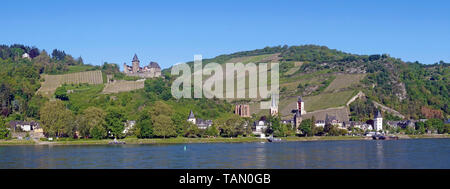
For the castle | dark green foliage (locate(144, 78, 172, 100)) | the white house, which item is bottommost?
the white house

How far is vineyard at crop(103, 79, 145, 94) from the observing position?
12450 cm

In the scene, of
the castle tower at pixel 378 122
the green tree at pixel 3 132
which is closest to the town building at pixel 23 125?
the green tree at pixel 3 132

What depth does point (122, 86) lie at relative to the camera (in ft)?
424

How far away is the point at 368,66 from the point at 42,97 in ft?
283

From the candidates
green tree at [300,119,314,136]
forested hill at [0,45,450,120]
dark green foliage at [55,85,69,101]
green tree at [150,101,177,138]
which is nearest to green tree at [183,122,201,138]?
green tree at [150,101,177,138]

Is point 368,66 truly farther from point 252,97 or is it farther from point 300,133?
point 300,133

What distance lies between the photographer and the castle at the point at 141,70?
157000 mm

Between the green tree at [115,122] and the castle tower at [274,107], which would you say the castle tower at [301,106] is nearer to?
the castle tower at [274,107]

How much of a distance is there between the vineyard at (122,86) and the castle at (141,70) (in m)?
19.0

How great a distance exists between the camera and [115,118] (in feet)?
259

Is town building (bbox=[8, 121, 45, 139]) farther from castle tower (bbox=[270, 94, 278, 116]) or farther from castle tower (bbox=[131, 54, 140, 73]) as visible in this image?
castle tower (bbox=[131, 54, 140, 73])

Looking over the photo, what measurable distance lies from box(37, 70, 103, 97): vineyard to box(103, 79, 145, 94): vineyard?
234 inches

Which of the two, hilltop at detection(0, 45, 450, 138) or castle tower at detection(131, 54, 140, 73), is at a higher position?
castle tower at detection(131, 54, 140, 73)
